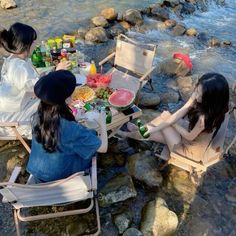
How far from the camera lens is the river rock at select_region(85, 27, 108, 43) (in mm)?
8422

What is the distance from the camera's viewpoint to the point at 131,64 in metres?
6.15

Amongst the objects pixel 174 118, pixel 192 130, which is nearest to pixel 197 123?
pixel 192 130

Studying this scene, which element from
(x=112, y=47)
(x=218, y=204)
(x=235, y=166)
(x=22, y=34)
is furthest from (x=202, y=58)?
(x=22, y=34)

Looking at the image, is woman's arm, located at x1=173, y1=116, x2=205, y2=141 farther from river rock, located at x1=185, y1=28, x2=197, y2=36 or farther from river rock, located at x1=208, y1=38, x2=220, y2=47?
river rock, located at x1=185, y1=28, x2=197, y2=36

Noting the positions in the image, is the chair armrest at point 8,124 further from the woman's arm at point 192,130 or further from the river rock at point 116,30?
the river rock at point 116,30

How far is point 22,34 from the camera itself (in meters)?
4.05

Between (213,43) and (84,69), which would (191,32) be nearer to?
(213,43)

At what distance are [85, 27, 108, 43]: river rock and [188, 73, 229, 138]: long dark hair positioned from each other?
510cm

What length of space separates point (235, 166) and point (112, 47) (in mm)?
4691

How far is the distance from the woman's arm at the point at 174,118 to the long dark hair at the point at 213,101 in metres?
0.30

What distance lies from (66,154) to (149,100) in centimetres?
297

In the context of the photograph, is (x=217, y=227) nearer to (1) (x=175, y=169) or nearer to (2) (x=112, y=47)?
(1) (x=175, y=169)

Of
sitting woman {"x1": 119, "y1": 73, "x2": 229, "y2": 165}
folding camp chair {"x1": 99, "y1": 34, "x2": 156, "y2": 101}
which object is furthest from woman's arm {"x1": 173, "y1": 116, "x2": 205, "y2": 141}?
folding camp chair {"x1": 99, "y1": 34, "x2": 156, "y2": 101}

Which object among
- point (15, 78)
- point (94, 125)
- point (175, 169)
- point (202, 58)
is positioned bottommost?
point (202, 58)
